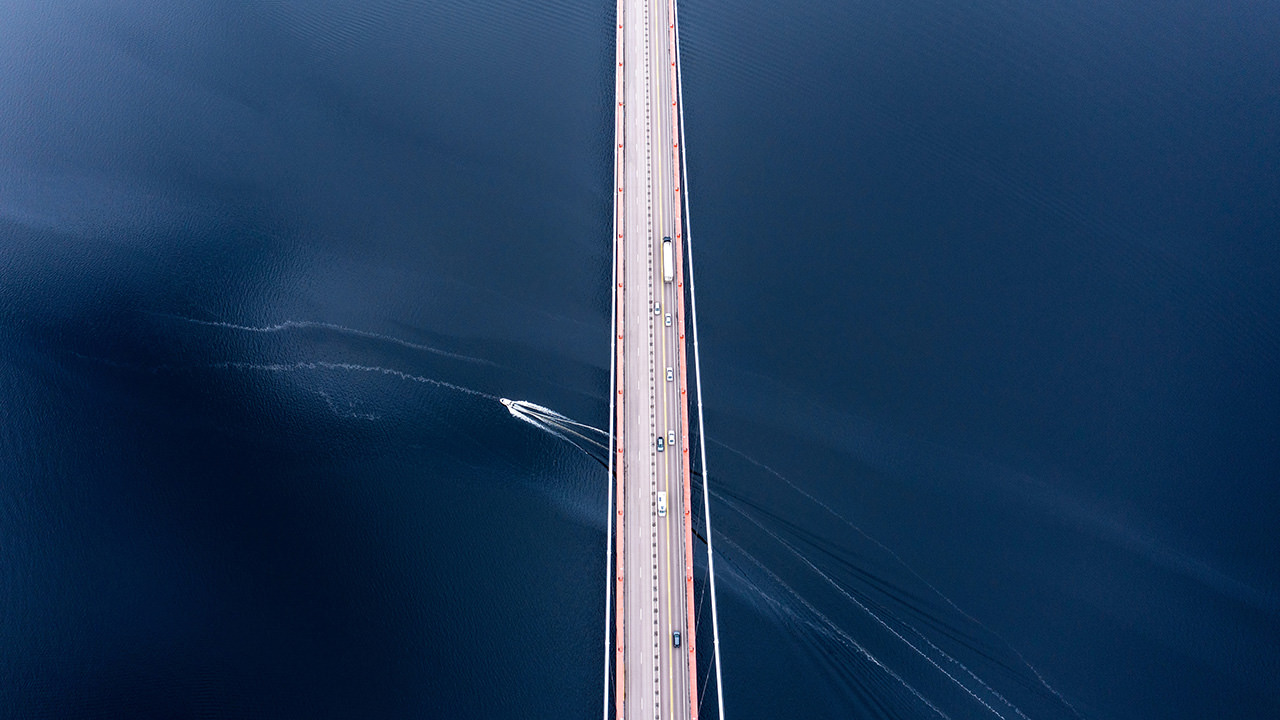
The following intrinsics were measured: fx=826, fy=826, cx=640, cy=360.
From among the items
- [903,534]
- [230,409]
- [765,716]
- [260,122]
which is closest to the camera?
[765,716]

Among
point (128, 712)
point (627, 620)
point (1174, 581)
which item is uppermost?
point (1174, 581)

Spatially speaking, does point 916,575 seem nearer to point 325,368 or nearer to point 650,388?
point 650,388

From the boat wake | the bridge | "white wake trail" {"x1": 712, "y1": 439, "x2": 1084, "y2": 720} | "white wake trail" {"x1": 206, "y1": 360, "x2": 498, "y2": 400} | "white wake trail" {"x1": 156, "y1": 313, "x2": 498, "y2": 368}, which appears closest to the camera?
the boat wake

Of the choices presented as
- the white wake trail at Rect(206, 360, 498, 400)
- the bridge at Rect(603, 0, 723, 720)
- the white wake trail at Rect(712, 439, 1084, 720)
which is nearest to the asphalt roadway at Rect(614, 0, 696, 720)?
the bridge at Rect(603, 0, 723, 720)

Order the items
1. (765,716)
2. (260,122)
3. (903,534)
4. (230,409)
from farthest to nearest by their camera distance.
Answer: (260,122) → (230,409) → (903,534) → (765,716)

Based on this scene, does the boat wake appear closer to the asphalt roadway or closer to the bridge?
the bridge

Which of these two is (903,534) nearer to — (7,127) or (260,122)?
(260,122)

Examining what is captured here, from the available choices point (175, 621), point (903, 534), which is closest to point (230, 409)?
point (175, 621)
